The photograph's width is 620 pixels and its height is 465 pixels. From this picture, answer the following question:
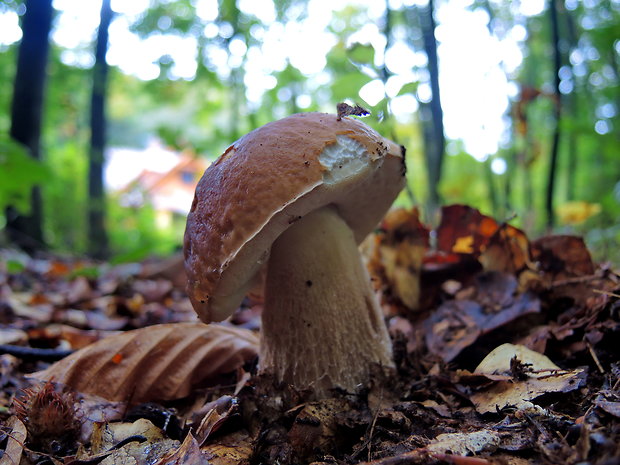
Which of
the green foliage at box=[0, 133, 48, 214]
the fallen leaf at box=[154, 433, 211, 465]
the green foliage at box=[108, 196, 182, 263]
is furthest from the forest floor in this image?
the green foliage at box=[108, 196, 182, 263]

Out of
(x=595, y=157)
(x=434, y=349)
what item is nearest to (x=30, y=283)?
(x=434, y=349)

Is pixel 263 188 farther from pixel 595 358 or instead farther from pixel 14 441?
pixel 595 358

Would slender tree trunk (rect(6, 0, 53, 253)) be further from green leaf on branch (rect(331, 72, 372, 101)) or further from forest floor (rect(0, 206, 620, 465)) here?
green leaf on branch (rect(331, 72, 372, 101))

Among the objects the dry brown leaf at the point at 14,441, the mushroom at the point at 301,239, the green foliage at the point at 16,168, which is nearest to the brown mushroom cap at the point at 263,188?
the mushroom at the point at 301,239

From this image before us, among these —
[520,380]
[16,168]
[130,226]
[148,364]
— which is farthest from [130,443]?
[130,226]

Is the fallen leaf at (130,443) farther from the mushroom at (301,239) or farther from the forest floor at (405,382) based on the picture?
the mushroom at (301,239)
